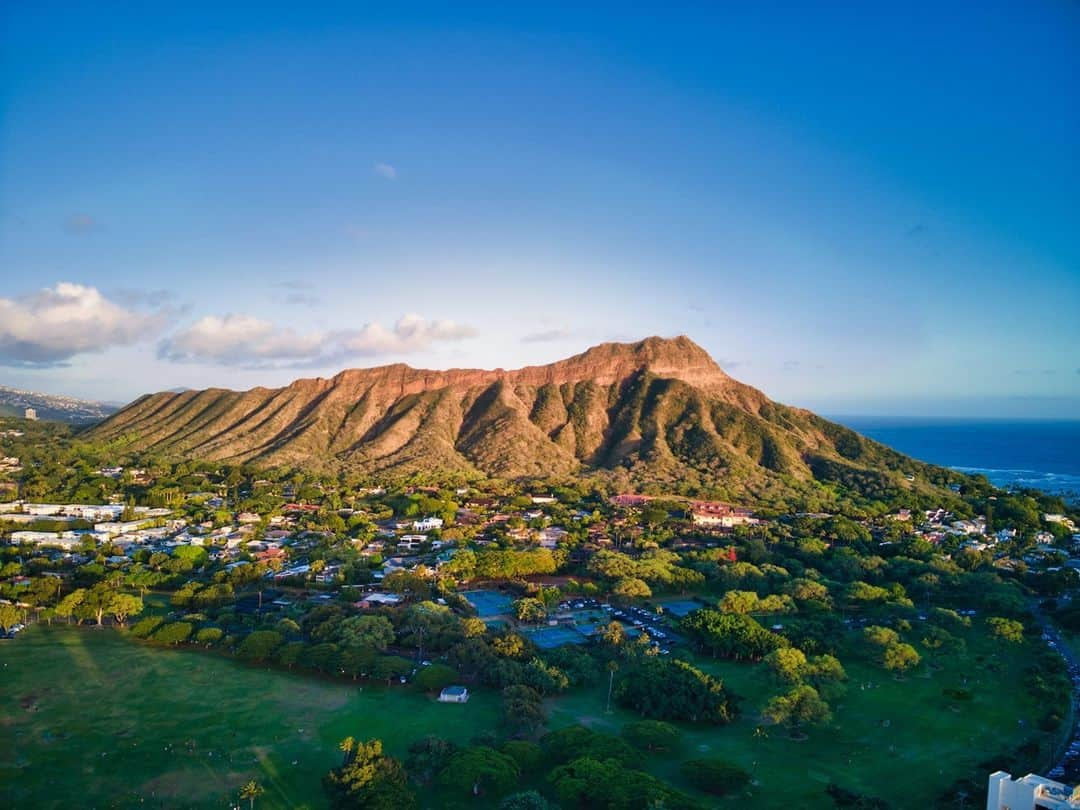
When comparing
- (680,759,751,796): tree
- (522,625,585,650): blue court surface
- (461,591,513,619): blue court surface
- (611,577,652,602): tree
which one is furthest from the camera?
(611,577,652,602): tree

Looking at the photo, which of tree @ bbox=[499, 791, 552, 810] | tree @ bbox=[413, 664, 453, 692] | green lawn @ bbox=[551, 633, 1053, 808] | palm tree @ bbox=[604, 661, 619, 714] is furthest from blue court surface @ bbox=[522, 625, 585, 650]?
tree @ bbox=[499, 791, 552, 810]

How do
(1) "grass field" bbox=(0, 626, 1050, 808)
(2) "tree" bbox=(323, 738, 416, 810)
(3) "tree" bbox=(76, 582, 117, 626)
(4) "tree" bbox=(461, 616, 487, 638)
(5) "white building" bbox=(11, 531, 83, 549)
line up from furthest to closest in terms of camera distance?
1. (5) "white building" bbox=(11, 531, 83, 549)
2. (3) "tree" bbox=(76, 582, 117, 626)
3. (4) "tree" bbox=(461, 616, 487, 638)
4. (1) "grass field" bbox=(0, 626, 1050, 808)
5. (2) "tree" bbox=(323, 738, 416, 810)

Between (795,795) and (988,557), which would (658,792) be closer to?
(795,795)

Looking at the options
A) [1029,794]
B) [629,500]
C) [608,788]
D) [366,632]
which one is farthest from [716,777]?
[629,500]

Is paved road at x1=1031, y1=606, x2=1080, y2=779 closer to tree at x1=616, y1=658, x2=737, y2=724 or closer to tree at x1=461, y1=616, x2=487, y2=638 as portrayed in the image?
tree at x1=616, y1=658, x2=737, y2=724

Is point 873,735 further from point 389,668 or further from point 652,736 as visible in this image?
point 389,668
